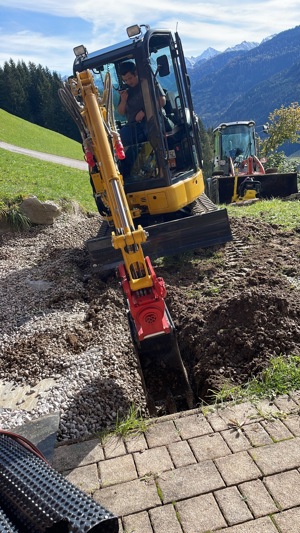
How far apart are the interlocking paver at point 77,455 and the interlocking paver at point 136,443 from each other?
0.19 meters

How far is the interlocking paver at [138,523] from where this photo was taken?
7.83 ft

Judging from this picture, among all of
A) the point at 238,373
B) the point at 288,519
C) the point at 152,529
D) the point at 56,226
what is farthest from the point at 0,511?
the point at 56,226

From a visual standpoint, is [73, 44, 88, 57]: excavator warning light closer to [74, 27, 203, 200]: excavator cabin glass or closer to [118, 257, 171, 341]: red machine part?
[74, 27, 203, 200]: excavator cabin glass

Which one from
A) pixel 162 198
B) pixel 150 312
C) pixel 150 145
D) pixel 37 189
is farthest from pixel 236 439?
pixel 37 189

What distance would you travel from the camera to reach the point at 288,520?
2.31 m

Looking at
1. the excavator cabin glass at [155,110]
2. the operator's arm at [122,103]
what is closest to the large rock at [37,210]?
the excavator cabin glass at [155,110]

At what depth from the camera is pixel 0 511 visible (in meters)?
1.96

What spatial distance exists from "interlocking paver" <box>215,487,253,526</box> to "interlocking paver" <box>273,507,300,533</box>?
0.15 meters

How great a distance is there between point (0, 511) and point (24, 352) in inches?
102

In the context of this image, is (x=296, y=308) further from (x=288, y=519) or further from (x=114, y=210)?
(x=288, y=519)

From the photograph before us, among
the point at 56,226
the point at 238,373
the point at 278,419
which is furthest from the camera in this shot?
the point at 56,226

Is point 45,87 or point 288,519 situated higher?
point 45,87

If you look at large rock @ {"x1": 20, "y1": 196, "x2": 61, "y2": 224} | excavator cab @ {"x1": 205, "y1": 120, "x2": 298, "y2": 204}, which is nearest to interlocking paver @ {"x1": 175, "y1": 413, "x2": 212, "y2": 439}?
large rock @ {"x1": 20, "y1": 196, "x2": 61, "y2": 224}

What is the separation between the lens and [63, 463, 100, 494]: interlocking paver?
271 cm
